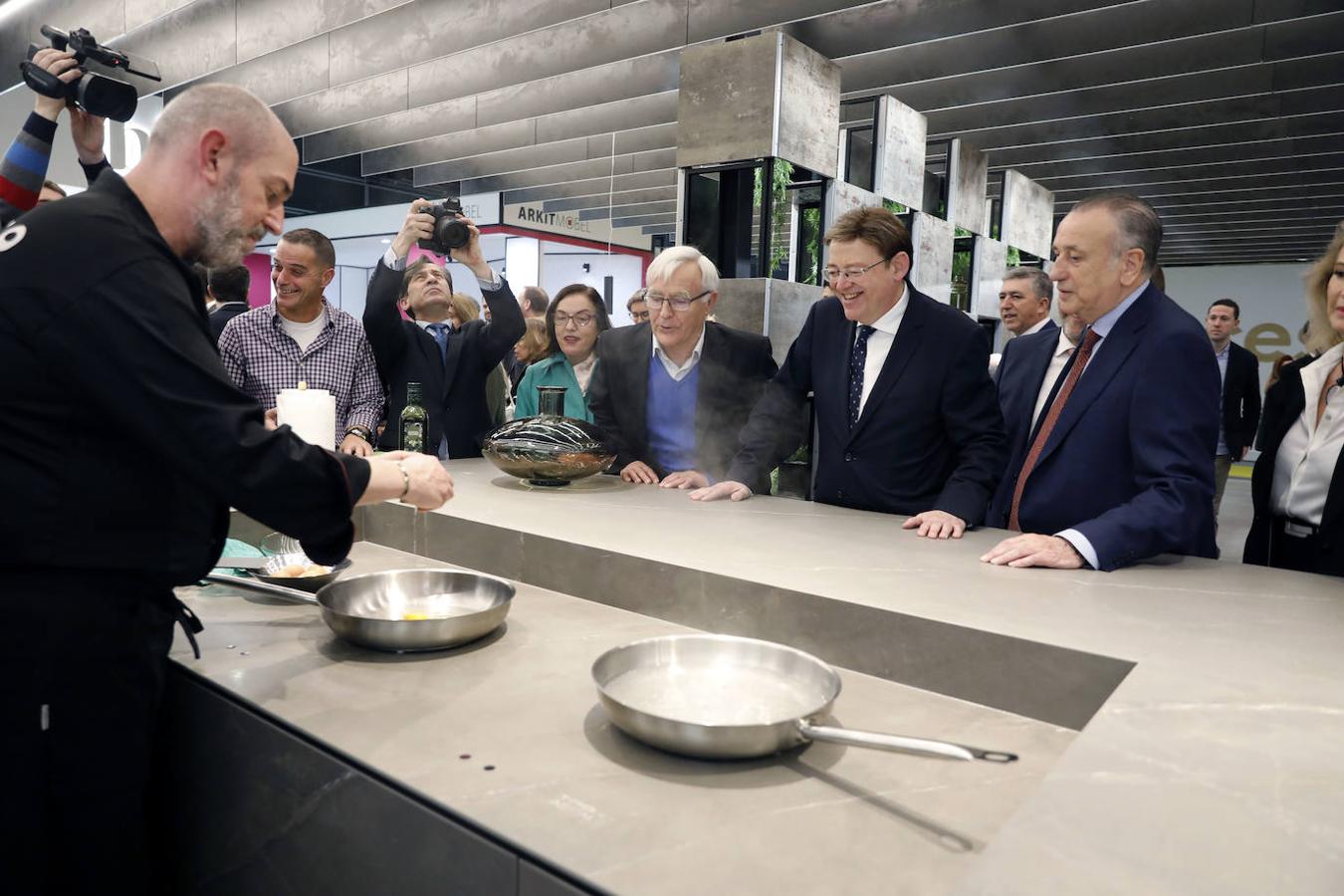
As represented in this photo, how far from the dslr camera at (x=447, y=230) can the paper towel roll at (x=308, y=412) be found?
90 cm

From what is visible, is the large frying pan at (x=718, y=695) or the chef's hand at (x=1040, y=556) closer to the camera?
the large frying pan at (x=718, y=695)

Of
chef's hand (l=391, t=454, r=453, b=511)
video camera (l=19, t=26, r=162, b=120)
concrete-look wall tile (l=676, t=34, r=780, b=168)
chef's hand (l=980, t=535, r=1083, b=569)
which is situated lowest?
chef's hand (l=980, t=535, r=1083, b=569)

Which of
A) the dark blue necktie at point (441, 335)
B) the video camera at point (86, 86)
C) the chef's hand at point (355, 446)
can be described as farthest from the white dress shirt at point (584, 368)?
the video camera at point (86, 86)

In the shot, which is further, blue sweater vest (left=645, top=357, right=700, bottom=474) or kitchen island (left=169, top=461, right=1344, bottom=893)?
blue sweater vest (left=645, top=357, right=700, bottom=474)

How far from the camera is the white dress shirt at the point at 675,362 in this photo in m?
2.89

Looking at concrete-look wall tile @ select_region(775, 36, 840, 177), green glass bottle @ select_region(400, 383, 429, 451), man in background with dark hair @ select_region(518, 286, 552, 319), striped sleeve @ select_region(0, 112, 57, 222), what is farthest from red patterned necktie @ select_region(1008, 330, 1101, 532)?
man in background with dark hair @ select_region(518, 286, 552, 319)

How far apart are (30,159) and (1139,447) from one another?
107 inches

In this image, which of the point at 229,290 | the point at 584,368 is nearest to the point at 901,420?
the point at 584,368

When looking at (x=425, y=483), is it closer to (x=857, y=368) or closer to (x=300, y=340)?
(x=857, y=368)

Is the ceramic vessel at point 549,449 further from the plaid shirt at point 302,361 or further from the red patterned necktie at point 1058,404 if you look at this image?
the red patterned necktie at point 1058,404

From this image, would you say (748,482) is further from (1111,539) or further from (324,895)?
(324,895)

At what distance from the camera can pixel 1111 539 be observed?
5.31 feet

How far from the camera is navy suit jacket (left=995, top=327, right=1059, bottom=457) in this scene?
254cm

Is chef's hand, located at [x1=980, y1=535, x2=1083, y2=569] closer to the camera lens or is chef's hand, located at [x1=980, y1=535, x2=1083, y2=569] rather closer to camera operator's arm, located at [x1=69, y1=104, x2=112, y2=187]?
the camera lens
